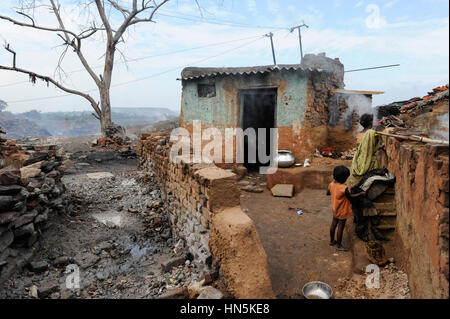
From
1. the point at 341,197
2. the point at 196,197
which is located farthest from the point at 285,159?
the point at 196,197

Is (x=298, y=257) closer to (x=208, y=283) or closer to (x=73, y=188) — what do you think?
(x=208, y=283)

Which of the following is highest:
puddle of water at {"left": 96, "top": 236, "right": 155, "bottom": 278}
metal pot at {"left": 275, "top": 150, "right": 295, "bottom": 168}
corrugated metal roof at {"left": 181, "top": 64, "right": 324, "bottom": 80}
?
corrugated metal roof at {"left": 181, "top": 64, "right": 324, "bottom": 80}

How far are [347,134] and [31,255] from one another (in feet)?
26.6

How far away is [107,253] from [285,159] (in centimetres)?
475

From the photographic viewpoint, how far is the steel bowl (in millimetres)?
2965

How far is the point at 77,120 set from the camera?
40.2m

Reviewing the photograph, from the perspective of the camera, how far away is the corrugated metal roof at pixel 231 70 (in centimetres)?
752

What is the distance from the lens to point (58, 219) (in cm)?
511

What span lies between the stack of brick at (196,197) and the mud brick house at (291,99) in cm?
335

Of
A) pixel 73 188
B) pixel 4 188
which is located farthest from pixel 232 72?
pixel 4 188

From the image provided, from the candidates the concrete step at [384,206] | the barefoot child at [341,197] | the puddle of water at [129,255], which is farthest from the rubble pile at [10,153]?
the concrete step at [384,206]

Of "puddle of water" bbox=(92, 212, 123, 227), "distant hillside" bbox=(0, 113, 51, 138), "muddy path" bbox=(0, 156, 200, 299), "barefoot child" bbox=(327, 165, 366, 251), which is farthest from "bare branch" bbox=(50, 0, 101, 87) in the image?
"distant hillside" bbox=(0, 113, 51, 138)

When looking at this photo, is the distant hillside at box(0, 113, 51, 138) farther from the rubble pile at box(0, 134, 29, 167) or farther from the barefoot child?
the barefoot child

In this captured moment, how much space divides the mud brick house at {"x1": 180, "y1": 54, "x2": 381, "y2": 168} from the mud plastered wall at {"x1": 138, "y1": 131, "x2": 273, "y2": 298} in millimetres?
4207
